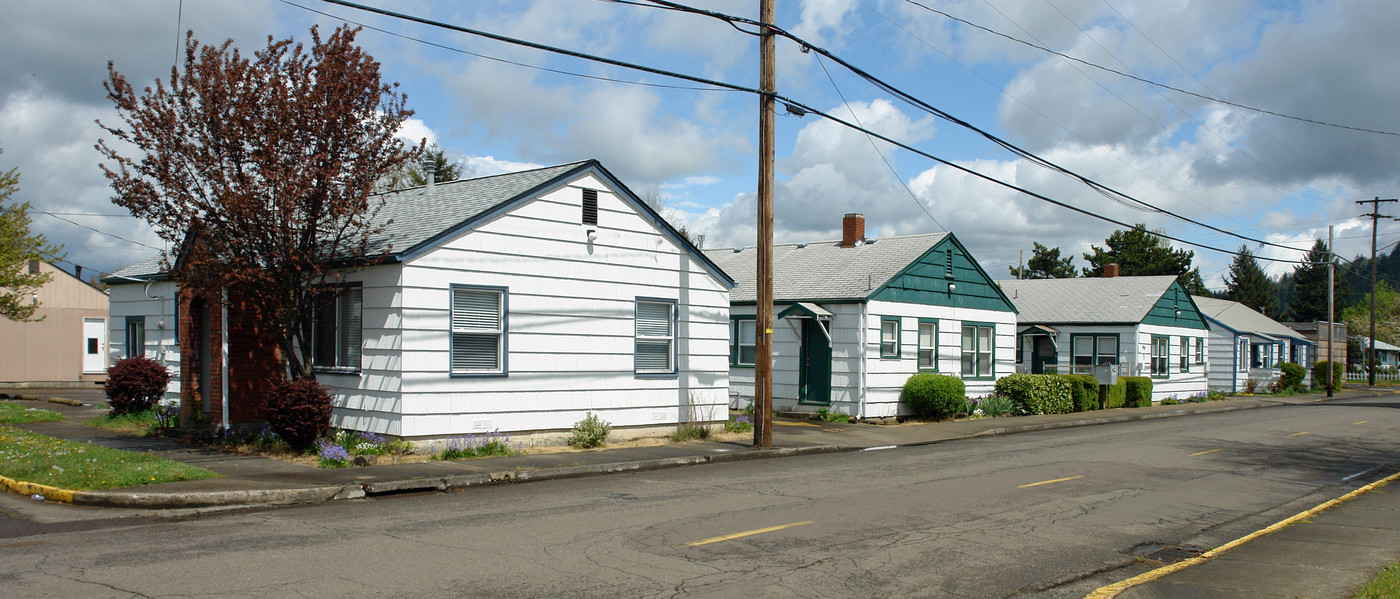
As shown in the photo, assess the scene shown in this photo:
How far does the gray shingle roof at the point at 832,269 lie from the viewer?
2509 cm

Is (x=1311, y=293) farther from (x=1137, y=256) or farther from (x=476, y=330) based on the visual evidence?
(x=476, y=330)

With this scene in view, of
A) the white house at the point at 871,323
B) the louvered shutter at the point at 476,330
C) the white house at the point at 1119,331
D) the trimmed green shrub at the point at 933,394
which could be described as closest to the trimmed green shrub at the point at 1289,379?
Answer: the white house at the point at 1119,331

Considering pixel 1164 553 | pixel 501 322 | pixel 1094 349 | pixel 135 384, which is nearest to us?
pixel 1164 553

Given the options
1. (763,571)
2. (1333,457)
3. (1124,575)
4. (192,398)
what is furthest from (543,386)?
(1333,457)

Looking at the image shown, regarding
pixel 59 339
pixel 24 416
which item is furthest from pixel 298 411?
pixel 59 339

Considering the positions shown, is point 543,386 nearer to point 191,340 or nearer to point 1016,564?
point 191,340

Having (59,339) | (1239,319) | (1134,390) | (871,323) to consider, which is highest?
(1239,319)

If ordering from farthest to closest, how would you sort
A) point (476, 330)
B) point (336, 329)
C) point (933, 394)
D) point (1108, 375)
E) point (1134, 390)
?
point (1134, 390) → point (1108, 375) → point (933, 394) → point (336, 329) → point (476, 330)

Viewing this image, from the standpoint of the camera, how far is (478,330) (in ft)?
51.0

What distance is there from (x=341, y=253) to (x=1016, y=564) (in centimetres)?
1145

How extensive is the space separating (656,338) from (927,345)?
10.6 metres

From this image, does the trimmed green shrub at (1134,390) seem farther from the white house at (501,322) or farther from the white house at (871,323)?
the white house at (501,322)

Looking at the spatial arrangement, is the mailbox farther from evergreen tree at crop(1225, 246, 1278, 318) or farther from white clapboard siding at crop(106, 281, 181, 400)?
evergreen tree at crop(1225, 246, 1278, 318)

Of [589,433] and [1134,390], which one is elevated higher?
[589,433]
